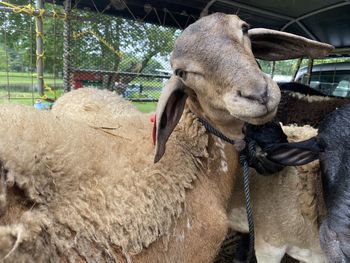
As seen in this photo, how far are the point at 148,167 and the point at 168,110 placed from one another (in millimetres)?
325

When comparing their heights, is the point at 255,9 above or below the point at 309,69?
above

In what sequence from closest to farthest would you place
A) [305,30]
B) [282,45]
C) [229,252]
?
1. [282,45]
2. [229,252]
3. [305,30]

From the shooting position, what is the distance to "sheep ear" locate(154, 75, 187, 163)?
165 centimetres

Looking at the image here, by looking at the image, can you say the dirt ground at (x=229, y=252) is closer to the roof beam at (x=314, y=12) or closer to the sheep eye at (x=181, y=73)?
the sheep eye at (x=181, y=73)

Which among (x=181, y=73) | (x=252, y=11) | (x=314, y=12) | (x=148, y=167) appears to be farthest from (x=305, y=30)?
(x=148, y=167)

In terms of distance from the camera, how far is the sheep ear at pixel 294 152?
1910 mm

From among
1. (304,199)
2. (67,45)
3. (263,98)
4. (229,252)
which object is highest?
(67,45)

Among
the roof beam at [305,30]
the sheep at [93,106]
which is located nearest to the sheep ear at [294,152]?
the sheep at [93,106]

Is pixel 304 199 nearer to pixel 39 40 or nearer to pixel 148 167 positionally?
pixel 148 167

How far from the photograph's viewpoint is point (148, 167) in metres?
1.66

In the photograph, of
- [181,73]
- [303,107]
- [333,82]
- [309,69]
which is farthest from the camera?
[309,69]

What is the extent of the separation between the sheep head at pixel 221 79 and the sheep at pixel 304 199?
44 centimetres

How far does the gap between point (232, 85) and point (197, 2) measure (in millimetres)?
3345

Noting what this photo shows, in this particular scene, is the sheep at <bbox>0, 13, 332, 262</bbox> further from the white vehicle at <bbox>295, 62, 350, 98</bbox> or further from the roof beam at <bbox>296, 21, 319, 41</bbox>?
the white vehicle at <bbox>295, 62, 350, 98</bbox>
